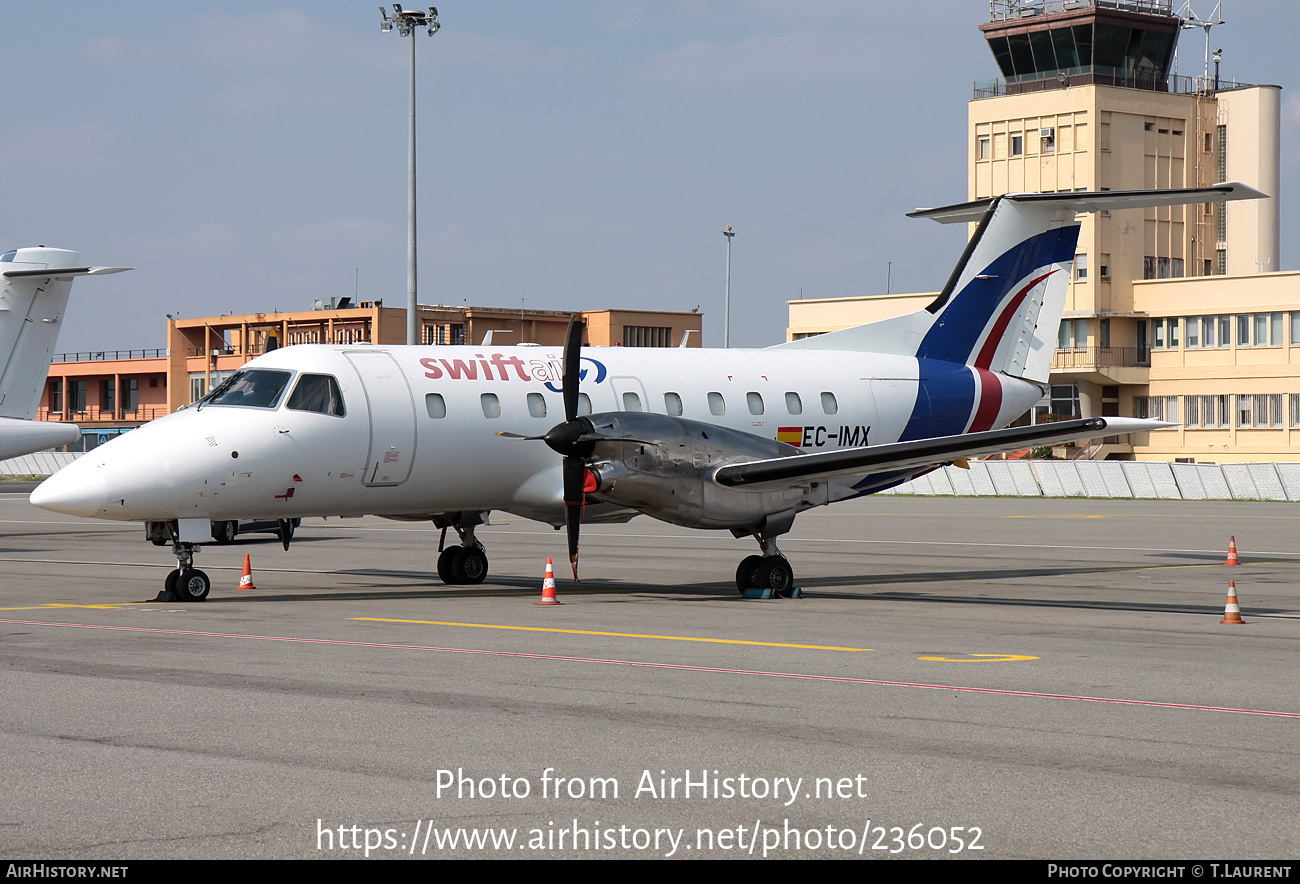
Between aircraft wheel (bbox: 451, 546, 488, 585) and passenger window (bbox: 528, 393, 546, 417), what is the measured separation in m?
2.61

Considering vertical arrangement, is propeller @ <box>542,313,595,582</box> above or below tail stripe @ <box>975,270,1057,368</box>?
below

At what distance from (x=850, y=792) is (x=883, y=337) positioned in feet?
54.5

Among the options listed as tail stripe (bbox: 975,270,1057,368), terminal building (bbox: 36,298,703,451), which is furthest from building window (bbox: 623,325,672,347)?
tail stripe (bbox: 975,270,1057,368)

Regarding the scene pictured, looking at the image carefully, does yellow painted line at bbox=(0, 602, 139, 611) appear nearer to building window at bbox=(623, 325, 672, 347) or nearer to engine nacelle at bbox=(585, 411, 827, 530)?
engine nacelle at bbox=(585, 411, 827, 530)

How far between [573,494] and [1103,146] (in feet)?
207

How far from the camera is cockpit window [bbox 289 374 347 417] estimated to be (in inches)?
720

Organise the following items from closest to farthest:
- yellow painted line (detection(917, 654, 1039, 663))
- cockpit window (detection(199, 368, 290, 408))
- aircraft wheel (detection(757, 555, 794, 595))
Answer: yellow painted line (detection(917, 654, 1039, 663))
cockpit window (detection(199, 368, 290, 408))
aircraft wheel (detection(757, 555, 794, 595))

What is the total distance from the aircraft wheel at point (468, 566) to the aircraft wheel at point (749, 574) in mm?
4107

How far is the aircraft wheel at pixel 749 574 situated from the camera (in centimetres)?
1925

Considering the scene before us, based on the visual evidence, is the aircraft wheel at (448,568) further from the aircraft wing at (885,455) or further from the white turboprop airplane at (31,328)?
the white turboprop airplane at (31,328)

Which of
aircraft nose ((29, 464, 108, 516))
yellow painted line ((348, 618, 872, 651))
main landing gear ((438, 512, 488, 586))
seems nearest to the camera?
yellow painted line ((348, 618, 872, 651))

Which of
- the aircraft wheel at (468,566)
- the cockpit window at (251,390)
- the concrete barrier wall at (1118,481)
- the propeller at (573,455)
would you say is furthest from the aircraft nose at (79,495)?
the concrete barrier wall at (1118,481)

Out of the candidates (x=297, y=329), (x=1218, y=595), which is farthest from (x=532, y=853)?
(x=297, y=329)

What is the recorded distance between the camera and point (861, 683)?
11555mm
